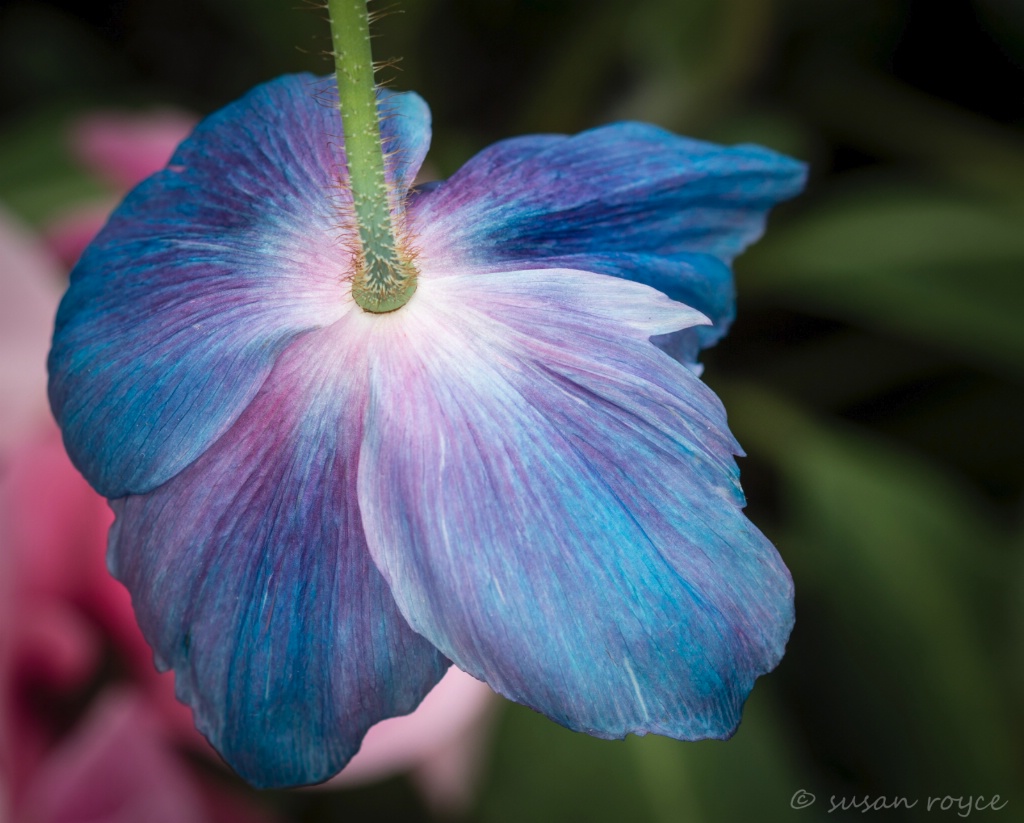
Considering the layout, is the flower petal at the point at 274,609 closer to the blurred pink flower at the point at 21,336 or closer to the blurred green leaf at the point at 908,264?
the blurred pink flower at the point at 21,336

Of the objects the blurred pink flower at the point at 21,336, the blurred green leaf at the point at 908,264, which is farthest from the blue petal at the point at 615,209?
the blurred green leaf at the point at 908,264

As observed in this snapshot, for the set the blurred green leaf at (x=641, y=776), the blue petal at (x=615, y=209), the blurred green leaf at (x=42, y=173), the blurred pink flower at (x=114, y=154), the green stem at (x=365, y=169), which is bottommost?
the blurred green leaf at (x=641, y=776)

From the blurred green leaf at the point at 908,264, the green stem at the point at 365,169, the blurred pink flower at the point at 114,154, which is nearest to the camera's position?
the green stem at the point at 365,169

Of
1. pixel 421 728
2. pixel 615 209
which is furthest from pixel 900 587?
pixel 615 209

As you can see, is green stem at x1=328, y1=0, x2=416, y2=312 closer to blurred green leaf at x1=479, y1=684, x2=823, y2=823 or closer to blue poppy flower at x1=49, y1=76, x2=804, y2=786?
blue poppy flower at x1=49, y1=76, x2=804, y2=786

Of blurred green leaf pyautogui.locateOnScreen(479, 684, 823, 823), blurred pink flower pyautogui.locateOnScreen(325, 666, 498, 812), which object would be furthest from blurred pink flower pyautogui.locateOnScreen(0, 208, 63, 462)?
blurred green leaf pyautogui.locateOnScreen(479, 684, 823, 823)

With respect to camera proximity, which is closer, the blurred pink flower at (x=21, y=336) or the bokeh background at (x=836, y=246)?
the blurred pink flower at (x=21, y=336)

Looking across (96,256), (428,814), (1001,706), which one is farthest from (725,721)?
(1001,706)
